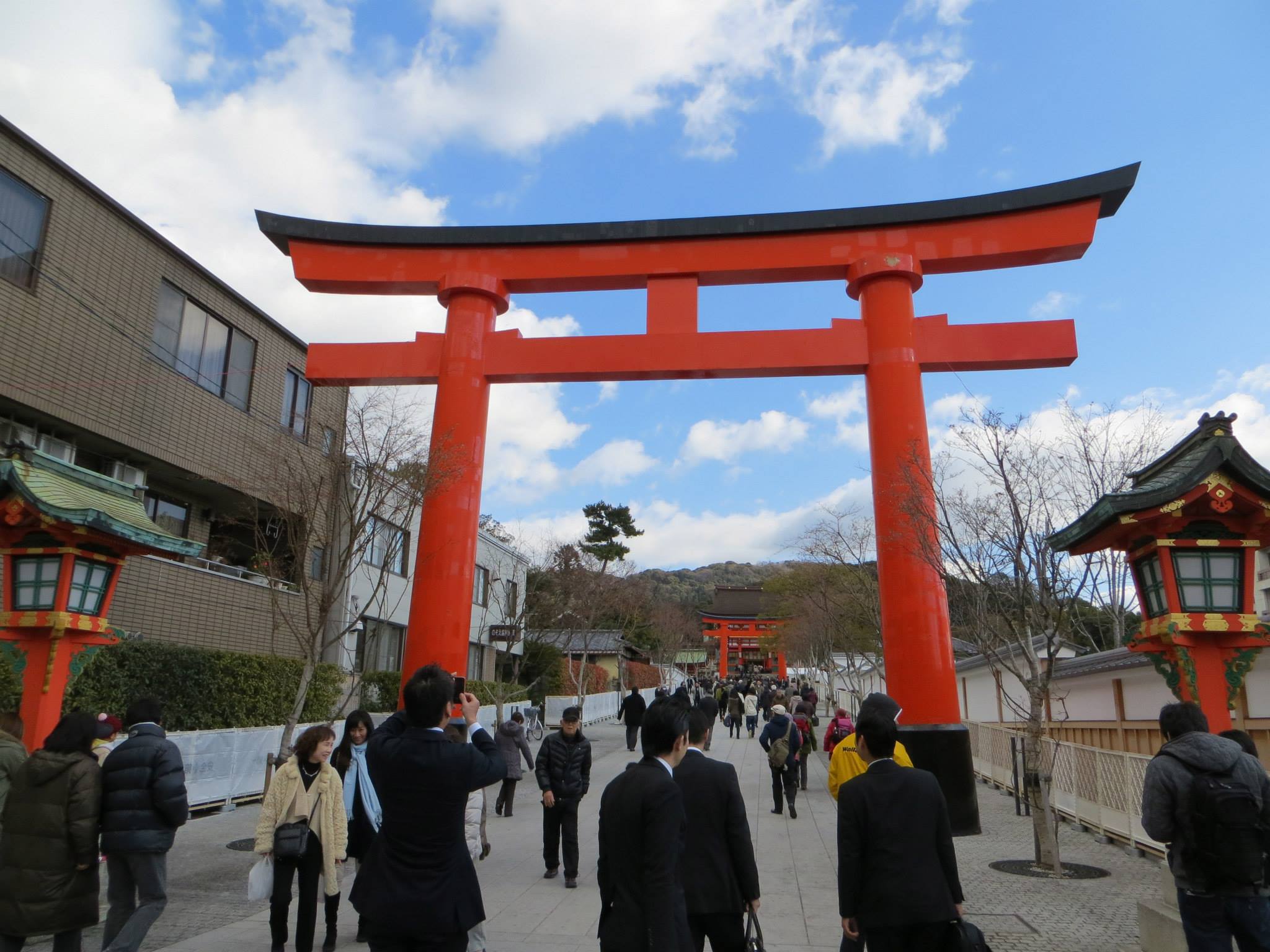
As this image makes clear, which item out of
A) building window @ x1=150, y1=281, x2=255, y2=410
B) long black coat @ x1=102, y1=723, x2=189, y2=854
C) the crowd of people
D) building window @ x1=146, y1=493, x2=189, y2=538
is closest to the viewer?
the crowd of people

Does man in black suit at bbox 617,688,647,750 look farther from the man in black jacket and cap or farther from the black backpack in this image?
the black backpack

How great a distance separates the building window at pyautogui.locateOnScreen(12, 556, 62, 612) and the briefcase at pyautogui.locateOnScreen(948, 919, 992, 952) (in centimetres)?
747

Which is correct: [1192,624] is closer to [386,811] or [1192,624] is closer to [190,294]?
[386,811]

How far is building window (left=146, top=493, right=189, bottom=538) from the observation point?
52.0 ft

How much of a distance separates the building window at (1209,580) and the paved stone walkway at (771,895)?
254 cm

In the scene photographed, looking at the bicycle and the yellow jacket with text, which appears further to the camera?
the bicycle

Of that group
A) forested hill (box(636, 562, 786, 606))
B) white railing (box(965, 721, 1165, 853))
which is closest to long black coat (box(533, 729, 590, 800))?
white railing (box(965, 721, 1165, 853))

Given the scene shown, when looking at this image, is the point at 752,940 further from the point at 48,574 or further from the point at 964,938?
the point at 48,574

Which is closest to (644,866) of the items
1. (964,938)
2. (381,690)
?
(964,938)

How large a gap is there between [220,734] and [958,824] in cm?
992

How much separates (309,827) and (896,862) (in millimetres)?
3791

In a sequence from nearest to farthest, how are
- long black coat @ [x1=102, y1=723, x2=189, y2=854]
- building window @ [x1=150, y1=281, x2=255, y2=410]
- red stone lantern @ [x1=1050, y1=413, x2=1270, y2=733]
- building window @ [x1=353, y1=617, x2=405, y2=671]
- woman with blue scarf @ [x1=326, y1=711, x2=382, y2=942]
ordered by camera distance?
long black coat @ [x1=102, y1=723, x2=189, y2=854], woman with blue scarf @ [x1=326, y1=711, x2=382, y2=942], red stone lantern @ [x1=1050, y1=413, x2=1270, y2=733], building window @ [x1=150, y1=281, x2=255, y2=410], building window @ [x1=353, y1=617, x2=405, y2=671]

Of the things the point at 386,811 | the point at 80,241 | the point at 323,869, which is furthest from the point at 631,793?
the point at 80,241

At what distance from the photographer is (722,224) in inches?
507
